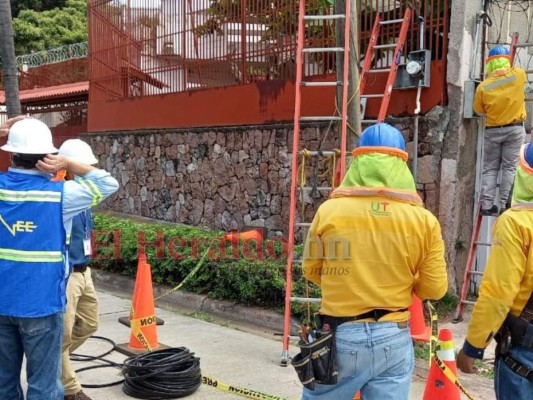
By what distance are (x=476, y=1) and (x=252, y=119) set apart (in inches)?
143

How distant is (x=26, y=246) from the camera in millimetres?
3393

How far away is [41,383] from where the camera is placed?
3510mm

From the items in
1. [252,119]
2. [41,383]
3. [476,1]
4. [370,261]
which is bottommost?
[41,383]

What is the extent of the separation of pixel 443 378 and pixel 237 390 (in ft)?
5.40

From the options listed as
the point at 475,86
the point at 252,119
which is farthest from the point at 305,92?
the point at 475,86

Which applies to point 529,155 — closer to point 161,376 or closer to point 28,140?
point 28,140

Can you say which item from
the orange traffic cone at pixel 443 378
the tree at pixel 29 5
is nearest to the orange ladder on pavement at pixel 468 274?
the orange traffic cone at pixel 443 378

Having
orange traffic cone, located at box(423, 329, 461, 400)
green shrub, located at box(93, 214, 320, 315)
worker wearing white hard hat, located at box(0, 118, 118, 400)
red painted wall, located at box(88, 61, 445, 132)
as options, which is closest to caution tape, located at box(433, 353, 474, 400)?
orange traffic cone, located at box(423, 329, 461, 400)

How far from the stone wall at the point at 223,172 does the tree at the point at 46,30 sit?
1789cm

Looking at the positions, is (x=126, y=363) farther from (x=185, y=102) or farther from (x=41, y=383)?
(x=185, y=102)

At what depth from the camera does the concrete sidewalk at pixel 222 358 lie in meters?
4.84

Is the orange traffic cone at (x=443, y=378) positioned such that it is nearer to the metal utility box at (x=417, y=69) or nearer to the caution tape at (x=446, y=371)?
the caution tape at (x=446, y=371)

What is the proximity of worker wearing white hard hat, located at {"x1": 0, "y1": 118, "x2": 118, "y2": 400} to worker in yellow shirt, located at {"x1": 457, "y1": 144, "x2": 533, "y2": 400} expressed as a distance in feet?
7.13

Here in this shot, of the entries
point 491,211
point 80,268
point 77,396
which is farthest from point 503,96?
point 77,396
